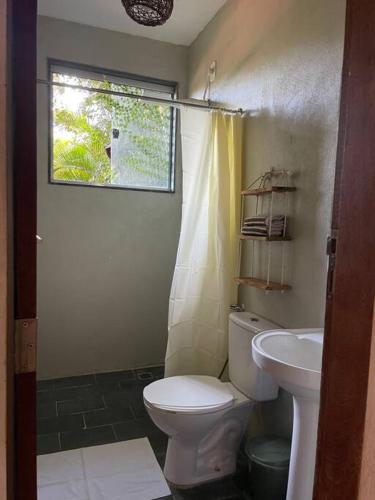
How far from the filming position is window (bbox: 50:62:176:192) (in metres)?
2.65

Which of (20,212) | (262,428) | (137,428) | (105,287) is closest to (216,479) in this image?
(262,428)

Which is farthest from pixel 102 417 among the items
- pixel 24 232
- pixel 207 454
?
pixel 24 232

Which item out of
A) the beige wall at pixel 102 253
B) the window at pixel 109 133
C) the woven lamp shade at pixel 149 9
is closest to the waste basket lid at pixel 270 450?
the beige wall at pixel 102 253

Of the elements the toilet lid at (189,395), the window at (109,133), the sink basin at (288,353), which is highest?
the window at (109,133)

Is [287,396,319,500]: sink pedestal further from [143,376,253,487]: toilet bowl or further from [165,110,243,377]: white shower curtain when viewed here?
[165,110,243,377]: white shower curtain

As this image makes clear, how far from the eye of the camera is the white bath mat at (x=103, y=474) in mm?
1654

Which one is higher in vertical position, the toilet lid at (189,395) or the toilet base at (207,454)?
the toilet lid at (189,395)

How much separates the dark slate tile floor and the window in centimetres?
164

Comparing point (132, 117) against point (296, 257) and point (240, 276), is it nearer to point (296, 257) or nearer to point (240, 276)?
point (240, 276)

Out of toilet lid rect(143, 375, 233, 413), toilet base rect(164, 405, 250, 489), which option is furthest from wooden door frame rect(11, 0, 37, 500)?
toilet base rect(164, 405, 250, 489)

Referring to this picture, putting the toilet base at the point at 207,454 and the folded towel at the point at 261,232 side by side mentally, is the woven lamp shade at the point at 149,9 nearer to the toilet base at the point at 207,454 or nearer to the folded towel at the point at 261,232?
the folded towel at the point at 261,232

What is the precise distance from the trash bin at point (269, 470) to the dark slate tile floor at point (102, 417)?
161 mm

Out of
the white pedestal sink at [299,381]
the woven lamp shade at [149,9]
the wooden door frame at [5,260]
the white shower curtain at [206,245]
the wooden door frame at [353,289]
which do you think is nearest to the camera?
the wooden door frame at [5,260]

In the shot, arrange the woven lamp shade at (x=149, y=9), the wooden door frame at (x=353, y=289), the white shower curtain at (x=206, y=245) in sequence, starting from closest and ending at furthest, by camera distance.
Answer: the wooden door frame at (x=353, y=289)
the woven lamp shade at (x=149, y=9)
the white shower curtain at (x=206, y=245)
